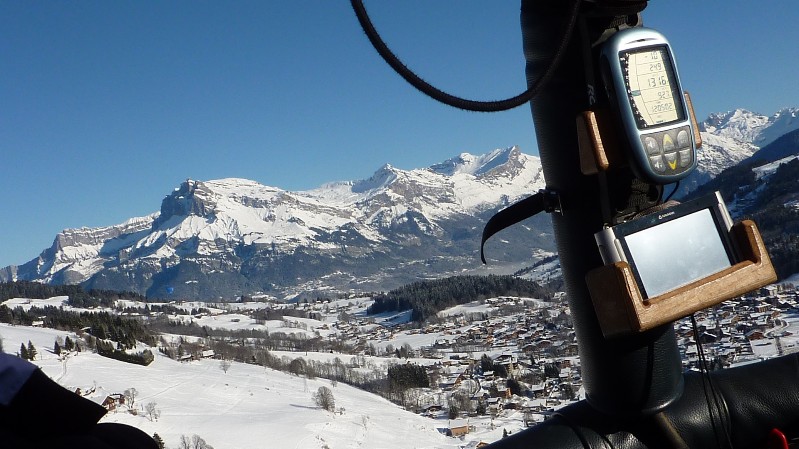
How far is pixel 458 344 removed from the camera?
54969 millimetres

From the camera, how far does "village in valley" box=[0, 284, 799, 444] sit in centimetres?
930

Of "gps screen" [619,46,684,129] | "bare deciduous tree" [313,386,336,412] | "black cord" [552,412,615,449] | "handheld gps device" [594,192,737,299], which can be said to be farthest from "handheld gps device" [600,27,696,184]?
"bare deciduous tree" [313,386,336,412]

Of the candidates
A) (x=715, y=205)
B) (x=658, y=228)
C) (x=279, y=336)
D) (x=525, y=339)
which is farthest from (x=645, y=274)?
(x=279, y=336)

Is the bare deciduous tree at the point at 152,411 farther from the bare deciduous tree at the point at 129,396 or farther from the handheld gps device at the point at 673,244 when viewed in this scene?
the handheld gps device at the point at 673,244

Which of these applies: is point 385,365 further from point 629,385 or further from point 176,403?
point 629,385

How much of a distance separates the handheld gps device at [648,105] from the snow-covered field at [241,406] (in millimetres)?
13523

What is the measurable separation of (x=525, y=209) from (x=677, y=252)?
333 millimetres

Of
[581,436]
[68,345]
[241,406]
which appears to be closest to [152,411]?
[241,406]

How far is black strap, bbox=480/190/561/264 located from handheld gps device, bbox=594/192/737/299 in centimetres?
18

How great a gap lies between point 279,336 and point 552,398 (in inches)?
2471

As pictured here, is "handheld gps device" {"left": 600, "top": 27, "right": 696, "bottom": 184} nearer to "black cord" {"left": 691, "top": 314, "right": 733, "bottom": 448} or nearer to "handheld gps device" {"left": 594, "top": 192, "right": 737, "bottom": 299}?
"handheld gps device" {"left": 594, "top": 192, "right": 737, "bottom": 299}

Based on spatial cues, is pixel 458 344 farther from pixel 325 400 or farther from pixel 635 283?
pixel 635 283

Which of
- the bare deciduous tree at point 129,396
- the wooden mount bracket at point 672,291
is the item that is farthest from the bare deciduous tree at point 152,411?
the wooden mount bracket at point 672,291

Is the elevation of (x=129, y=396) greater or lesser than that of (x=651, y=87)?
greater
